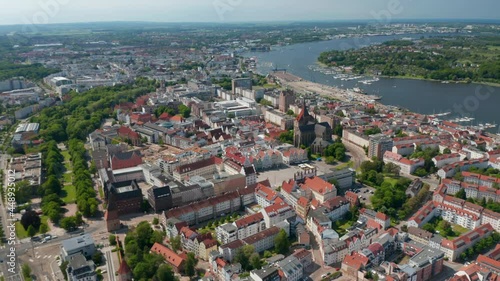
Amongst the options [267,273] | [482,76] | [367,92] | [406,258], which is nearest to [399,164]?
[406,258]

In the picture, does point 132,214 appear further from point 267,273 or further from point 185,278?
point 267,273

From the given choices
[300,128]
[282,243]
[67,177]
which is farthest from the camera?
[300,128]

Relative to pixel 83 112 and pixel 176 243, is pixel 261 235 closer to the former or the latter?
pixel 176 243

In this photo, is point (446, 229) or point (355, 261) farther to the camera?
point (446, 229)

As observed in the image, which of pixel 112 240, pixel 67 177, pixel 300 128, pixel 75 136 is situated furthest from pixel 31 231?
pixel 300 128

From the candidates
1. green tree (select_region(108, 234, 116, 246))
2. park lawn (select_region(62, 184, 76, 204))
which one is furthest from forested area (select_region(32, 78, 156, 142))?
green tree (select_region(108, 234, 116, 246))

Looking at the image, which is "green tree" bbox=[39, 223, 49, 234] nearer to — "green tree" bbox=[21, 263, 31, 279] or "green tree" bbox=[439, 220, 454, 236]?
"green tree" bbox=[21, 263, 31, 279]

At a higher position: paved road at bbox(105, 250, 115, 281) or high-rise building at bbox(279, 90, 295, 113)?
high-rise building at bbox(279, 90, 295, 113)
